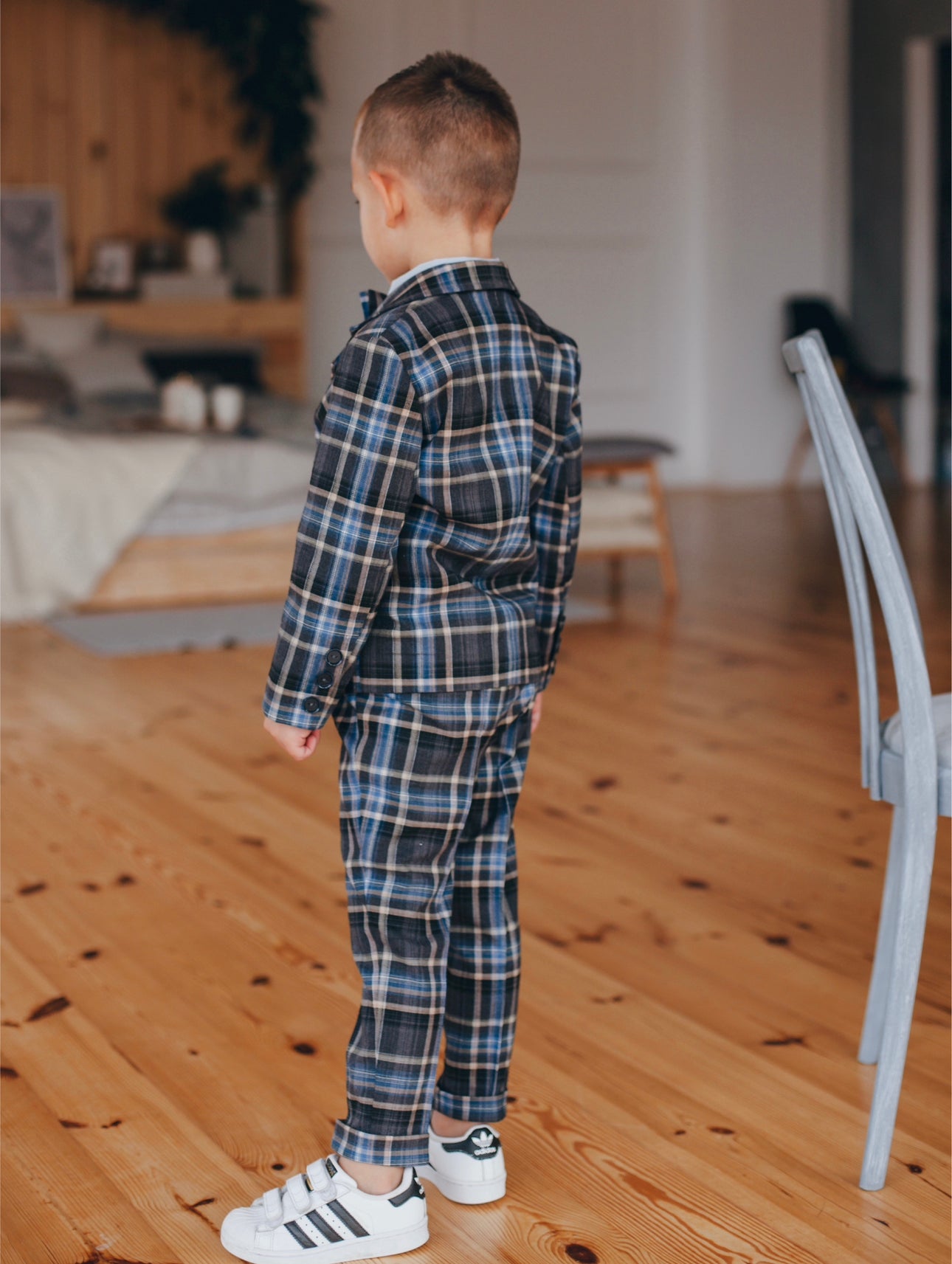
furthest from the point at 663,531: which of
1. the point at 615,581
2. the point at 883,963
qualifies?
A: the point at 883,963

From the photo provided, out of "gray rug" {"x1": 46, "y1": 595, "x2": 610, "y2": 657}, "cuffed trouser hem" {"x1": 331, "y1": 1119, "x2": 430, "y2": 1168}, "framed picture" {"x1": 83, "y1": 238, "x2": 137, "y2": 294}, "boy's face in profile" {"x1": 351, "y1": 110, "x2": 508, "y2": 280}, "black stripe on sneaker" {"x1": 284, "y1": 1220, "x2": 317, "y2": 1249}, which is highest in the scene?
"framed picture" {"x1": 83, "y1": 238, "x2": 137, "y2": 294}

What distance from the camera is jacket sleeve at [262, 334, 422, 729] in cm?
110

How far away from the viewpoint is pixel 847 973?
178cm

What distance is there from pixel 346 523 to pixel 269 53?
580cm

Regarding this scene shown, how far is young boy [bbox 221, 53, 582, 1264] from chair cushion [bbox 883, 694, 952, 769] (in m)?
0.38

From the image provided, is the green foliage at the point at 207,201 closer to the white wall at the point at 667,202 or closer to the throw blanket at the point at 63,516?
the white wall at the point at 667,202

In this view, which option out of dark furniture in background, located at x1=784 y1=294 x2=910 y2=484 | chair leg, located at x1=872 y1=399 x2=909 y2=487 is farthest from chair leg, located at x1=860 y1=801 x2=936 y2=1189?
chair leg, located at x1=872 y1=399 x2=909 y2=487

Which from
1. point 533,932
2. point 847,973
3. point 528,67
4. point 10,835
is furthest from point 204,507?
point 528,67

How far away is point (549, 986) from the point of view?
174cm

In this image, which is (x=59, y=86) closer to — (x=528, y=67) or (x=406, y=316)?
(x=528, y=67)

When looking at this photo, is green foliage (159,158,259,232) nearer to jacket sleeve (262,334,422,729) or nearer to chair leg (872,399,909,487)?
chair leg (872,399,909,487)

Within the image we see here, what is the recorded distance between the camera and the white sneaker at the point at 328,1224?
1194 millimetres

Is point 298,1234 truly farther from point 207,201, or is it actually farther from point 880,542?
point 207,201

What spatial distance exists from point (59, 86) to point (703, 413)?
3531 millimetres
